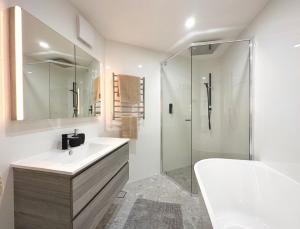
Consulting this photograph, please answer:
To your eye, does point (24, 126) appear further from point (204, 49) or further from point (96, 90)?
point (204, 49)

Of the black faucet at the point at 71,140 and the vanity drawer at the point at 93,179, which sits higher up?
the black faucet at the point at 71,140

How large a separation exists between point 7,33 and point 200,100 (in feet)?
8.98

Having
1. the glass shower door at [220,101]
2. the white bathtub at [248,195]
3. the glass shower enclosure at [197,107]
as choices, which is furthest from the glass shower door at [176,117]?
the white bathtub at [248,195]

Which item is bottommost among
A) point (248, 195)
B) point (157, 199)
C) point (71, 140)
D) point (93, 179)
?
point (157, 199)

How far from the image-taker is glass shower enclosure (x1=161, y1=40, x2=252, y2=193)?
8.56 ft

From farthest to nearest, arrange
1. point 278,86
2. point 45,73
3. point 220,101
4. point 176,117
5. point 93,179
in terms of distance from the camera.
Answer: point 176,117
point 220,101
point 278,86
point 45,73
point 93,179

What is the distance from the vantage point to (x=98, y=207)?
1271 millimetres

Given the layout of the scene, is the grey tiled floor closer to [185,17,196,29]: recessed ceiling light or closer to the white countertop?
the white countertop

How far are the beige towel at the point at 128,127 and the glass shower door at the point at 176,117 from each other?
27.6 inches

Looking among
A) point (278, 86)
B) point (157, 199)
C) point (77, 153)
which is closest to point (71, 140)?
point (77, 153)

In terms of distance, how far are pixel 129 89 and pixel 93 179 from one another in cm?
151

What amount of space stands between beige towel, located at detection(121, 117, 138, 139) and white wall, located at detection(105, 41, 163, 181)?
0.15 meters

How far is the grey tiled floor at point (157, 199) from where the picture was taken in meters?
1.65

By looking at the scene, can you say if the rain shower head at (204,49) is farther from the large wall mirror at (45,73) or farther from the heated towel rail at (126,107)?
the large wall mirror at (45,73)
